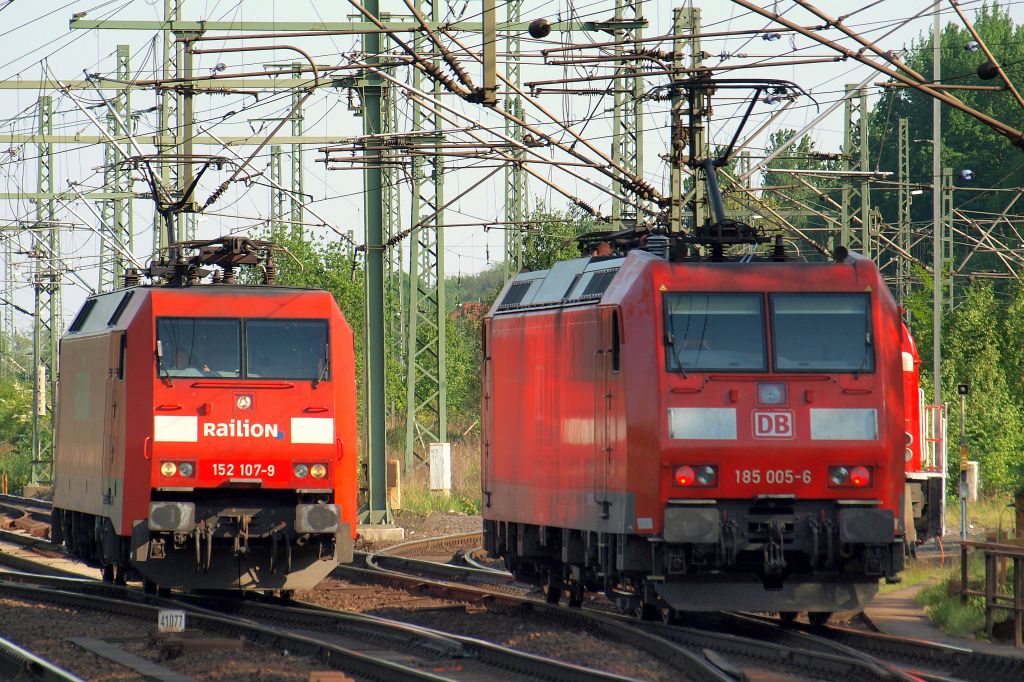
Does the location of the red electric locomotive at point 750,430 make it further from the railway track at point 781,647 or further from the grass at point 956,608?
the grass at point 956,608

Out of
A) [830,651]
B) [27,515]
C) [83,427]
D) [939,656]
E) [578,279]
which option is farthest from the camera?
[27,515]

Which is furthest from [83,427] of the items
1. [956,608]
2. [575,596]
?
[956,608]

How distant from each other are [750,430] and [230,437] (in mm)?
5865

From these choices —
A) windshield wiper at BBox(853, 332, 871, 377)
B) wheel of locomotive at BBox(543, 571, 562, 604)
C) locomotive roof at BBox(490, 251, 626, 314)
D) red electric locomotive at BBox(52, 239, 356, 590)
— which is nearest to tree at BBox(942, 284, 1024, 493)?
locomotive roof at BBox(490, 251, 626, 314)

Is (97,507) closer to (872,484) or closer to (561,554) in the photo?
(561,554)

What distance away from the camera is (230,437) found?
17484 mm

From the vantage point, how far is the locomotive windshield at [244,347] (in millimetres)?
17688

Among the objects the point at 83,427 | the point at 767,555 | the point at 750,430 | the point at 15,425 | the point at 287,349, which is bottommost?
the point at 767,555

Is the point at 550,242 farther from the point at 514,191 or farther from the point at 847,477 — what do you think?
the point at 847,477

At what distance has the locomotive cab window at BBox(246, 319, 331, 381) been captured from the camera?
58.5 ft

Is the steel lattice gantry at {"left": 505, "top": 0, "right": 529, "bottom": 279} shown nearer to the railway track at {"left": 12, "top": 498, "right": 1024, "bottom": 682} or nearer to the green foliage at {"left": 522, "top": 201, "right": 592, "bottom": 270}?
the green foliage at {"left": 522, "top": 201, "right": 592, "bottom": 270}

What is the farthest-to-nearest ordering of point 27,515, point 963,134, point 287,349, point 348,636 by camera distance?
point 963,134 < point 27,515 < point 287,349 < point 348,636

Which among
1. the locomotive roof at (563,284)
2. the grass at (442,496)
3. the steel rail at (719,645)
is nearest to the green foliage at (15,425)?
the grass at (442,496)

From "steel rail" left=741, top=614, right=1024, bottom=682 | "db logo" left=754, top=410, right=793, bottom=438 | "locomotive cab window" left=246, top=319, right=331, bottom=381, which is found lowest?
"steel rail" left=741, top=614, right=1024, bottom=682
